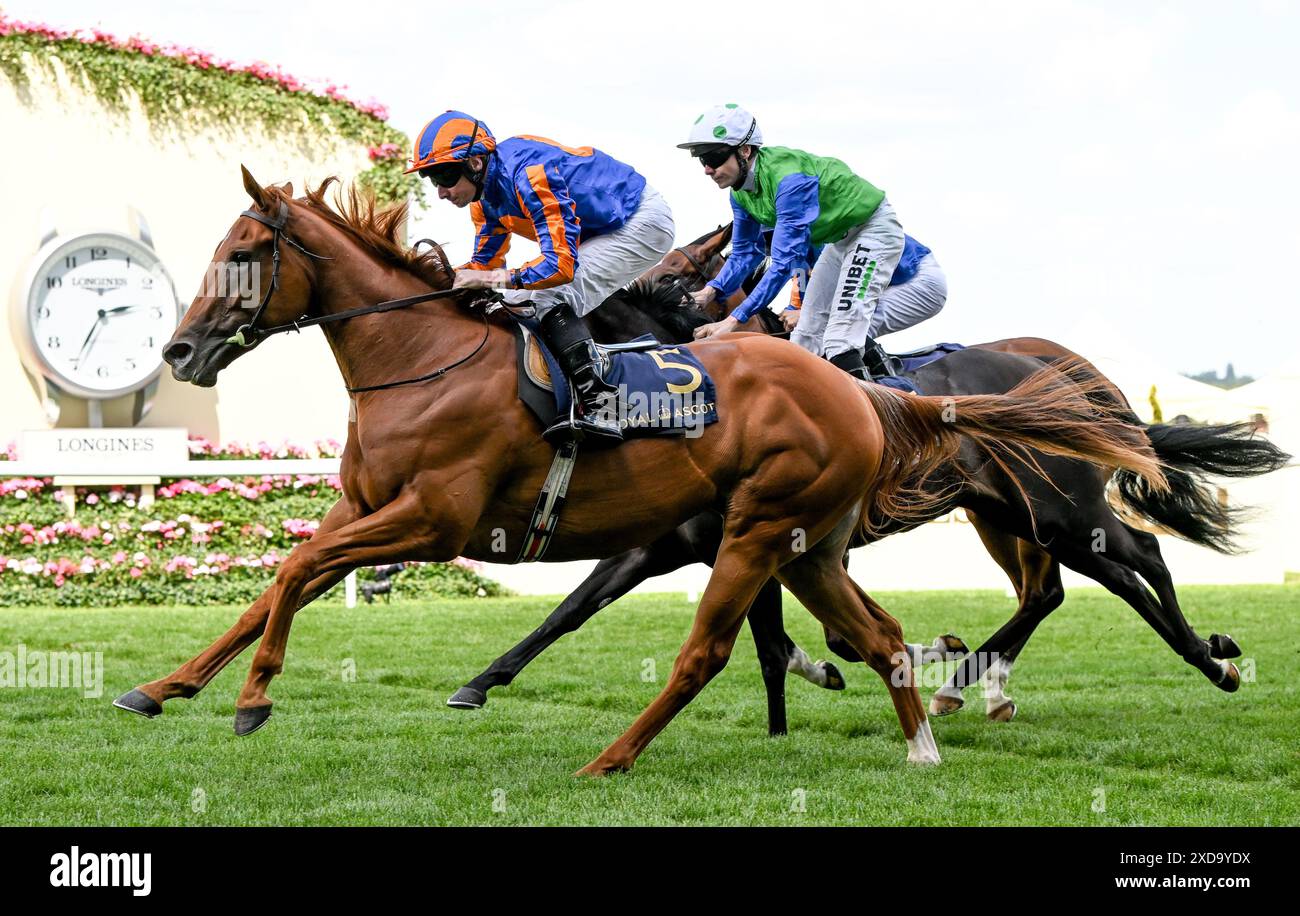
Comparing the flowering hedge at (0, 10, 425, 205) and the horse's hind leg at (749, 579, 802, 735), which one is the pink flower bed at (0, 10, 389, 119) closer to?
the flowering hedge at (0, 10, 425, 205)

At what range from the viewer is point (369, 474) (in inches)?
179

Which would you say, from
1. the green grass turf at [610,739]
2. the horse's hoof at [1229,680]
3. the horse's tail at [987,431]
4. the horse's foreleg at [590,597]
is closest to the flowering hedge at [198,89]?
the green grass turf at [610,739]

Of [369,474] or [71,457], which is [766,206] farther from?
[71,457]

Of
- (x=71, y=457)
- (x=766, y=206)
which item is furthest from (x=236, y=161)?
(x=766, y=206)

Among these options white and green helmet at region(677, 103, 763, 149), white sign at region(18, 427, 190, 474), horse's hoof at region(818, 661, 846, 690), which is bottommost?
horse's hoof at region(818, 661, 846, 690)

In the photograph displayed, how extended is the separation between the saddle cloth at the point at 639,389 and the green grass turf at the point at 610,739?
1.16 meters

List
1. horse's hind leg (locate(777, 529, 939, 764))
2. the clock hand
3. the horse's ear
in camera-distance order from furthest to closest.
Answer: the clock hand
horse's hind leg (locate(777, 529, 939, 764))
the horse's ear

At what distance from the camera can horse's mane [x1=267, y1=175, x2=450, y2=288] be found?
15.9 ft

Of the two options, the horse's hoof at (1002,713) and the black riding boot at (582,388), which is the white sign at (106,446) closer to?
the horse's hoof at (1002,713)

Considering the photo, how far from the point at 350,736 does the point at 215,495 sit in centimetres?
745

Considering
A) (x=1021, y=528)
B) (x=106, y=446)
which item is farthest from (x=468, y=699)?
(x=106, y=446)

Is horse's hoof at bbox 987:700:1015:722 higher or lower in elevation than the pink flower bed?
lower

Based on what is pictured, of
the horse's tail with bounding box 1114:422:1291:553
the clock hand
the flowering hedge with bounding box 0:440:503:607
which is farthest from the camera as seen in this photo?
the clock hand

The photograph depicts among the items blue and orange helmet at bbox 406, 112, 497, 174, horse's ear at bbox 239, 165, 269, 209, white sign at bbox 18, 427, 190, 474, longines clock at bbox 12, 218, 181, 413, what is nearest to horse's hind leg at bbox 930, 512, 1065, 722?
blue and orange helmet at bbox 406, 112, 497, 174
